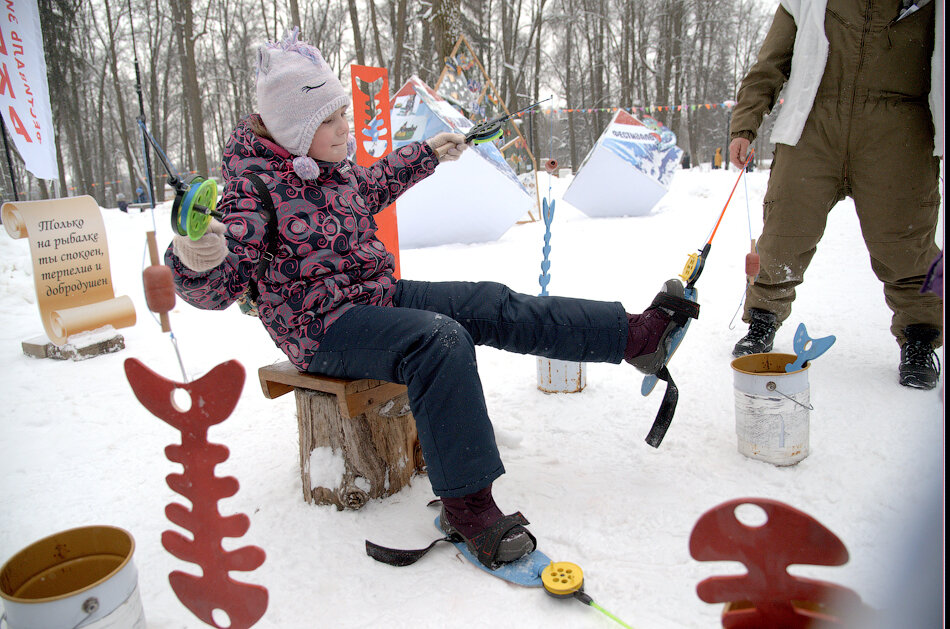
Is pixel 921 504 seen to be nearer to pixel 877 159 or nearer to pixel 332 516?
pixel 332 516

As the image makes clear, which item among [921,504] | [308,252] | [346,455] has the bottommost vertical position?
[346,455]

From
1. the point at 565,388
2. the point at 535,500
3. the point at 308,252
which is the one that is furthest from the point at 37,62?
the point at 565,388

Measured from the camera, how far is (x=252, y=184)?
1.62 metres

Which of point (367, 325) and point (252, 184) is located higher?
point (252, 184)

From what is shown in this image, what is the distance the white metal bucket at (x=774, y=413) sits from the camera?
1.80 meters

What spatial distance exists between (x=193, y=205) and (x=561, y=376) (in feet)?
6.06

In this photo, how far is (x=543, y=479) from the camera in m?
1.93

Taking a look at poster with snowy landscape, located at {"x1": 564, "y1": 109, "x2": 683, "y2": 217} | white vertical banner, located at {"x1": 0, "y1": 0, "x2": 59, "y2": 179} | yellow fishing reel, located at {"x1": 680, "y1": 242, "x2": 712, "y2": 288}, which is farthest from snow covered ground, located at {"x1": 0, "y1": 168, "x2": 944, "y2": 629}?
poster with snowy landscape, located at {"x1": 564, "y1": 109, "x2": 683, "y2": 217}

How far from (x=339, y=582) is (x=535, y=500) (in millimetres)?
613

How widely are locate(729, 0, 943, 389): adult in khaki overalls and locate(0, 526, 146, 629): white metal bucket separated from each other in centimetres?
248

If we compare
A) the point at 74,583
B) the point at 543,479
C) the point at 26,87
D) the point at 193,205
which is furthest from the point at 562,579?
the point at 26,87

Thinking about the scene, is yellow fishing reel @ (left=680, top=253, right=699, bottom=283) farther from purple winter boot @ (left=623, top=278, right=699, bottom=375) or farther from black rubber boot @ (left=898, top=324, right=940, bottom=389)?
black rubber boot @ (left=898, top=324, right=940, bottom=389)

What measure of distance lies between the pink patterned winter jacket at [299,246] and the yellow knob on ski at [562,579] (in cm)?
86

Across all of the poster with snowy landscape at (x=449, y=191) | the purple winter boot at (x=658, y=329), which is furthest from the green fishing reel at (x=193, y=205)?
the poster with snowy landscape at (x=449, y=191)
